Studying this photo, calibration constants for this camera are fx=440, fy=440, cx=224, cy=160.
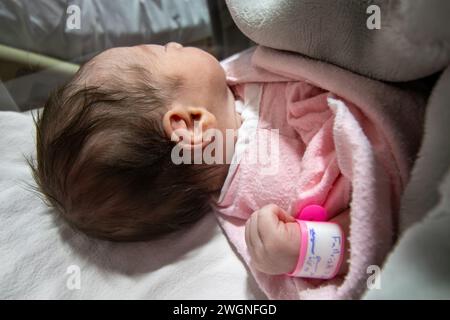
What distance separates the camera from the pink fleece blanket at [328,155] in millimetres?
589

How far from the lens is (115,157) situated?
721 millimetres

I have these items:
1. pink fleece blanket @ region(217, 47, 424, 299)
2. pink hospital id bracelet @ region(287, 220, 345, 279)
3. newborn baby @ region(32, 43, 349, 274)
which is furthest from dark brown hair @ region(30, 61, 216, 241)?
pink hospital id bracelet @ region(287, 220, 345, 279)

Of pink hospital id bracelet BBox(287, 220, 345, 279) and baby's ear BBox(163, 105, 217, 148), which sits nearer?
pink hospital id bracelet BBox(287, 220, 345, 279)

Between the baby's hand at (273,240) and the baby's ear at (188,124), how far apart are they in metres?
0.18

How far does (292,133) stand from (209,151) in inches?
6.2

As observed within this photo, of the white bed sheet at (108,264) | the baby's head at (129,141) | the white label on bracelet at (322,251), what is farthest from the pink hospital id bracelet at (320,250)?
the baby's head at (129,141)

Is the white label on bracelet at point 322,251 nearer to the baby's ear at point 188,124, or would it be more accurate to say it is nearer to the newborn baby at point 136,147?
the newborn baby at point 136,147

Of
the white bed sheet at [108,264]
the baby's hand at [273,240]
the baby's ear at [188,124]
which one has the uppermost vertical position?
the baby's ear at [188,124]

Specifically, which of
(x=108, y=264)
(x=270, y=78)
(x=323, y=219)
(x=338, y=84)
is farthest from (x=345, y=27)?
(x=108, y=264)

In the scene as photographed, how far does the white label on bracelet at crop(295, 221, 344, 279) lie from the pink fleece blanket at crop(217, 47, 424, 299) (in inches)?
1.2

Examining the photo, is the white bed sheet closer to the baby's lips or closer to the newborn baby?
the newborn baby

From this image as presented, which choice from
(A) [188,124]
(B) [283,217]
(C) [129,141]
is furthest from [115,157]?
(B) [283,217]

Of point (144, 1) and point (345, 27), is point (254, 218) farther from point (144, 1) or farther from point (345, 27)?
point (144, 1)

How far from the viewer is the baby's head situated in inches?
28.5
